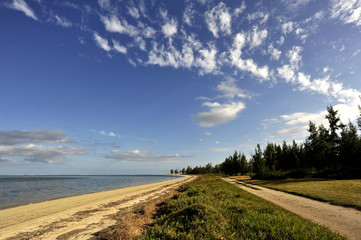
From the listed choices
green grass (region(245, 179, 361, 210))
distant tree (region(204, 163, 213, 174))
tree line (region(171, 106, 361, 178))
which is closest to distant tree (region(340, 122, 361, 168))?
tree line (region(171, 106, 361, 178))

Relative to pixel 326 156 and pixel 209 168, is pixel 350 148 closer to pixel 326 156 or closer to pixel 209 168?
pixel 326 156

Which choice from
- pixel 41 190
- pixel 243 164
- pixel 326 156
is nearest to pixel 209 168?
pixel 243 164

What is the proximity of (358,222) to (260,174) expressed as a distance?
4338 centimetres

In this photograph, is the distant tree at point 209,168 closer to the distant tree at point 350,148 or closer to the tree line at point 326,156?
the tree line at point 326,156

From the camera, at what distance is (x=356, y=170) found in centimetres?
3262

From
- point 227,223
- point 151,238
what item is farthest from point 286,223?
point 151,238

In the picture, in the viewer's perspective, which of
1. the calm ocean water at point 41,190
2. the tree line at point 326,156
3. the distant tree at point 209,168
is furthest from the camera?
the distant tree at point 209,168

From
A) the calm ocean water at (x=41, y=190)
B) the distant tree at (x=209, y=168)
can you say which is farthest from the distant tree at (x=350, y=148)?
the distant tree at (x=209, y=168)

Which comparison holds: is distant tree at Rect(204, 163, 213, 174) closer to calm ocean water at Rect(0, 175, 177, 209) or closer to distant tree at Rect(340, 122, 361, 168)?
calm ocean water at Rect(0, 175, 177, 209)

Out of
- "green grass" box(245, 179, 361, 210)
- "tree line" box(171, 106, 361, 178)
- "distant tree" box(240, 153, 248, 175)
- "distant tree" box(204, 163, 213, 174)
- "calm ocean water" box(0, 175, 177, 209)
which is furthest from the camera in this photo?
"distant tree" box(204, 163, 213, 174)

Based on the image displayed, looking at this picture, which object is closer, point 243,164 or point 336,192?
point 336,192

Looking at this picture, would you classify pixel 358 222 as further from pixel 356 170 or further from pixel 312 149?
pixel 312 149

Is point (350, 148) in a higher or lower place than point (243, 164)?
higher

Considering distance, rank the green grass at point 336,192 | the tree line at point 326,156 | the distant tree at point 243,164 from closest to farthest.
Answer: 1. the green grass at point 336,192
2. the tree line at point 326,156
3. the distant tree at point 243,164
